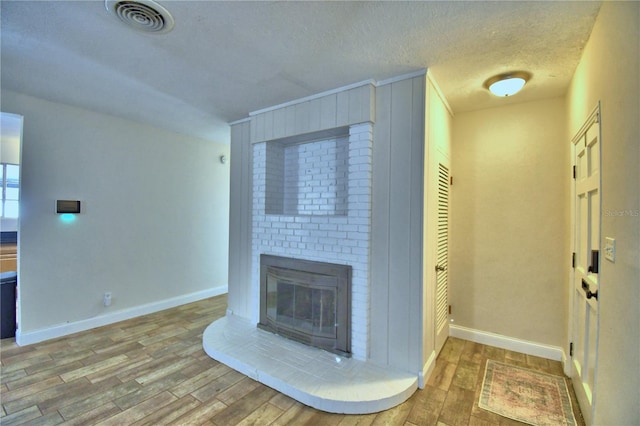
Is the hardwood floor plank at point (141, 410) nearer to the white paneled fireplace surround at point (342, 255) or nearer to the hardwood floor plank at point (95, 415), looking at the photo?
the hardwood floor plank at point (95, 415)

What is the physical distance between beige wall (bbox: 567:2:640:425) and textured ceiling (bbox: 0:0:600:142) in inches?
15.2

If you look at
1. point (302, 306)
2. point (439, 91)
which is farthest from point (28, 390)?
point (439, 91)

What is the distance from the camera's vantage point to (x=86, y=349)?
296cm

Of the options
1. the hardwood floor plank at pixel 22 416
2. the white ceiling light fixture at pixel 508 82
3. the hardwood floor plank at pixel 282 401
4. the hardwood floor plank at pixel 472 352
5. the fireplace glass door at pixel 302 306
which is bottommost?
the hardwood floor plank at pixel 22 416

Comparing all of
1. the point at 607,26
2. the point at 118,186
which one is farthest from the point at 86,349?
the point at 607,26

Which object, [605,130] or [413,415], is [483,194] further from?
[413,415]

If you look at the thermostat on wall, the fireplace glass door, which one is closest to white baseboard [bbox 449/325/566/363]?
the fireplace glass door

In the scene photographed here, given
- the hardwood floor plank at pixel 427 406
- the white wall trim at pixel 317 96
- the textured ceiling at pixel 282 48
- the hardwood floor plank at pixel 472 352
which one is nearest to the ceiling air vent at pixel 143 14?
the textured ceiling at pixel 282 48

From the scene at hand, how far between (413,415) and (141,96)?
3.78 metres

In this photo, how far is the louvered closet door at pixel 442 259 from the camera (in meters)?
2.85

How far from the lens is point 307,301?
2896mm

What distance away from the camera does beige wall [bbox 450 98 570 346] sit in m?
2.86

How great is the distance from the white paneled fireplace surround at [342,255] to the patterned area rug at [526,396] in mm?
491

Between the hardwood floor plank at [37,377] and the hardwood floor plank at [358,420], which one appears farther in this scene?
the hardwood floor plank at [37,377]
